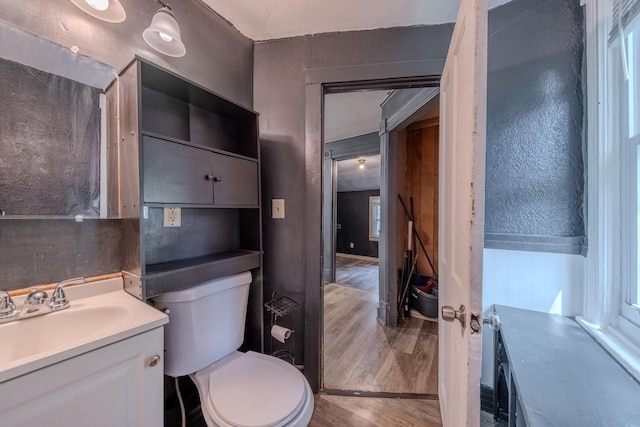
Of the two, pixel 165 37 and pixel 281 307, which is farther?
pixel 281 307

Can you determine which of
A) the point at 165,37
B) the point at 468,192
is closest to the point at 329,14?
the point at 165,37

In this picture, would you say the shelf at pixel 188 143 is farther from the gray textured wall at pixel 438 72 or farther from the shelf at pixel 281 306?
the shelf at pixel 281 306

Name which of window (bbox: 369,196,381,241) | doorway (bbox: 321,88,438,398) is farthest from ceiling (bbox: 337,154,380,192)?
doorway (bbox: 321,88,438,398)

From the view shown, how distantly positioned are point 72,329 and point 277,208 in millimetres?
1035

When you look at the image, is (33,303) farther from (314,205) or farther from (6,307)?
(314,205)

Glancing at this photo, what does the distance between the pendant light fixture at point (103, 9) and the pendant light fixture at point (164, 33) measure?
0.31 feet

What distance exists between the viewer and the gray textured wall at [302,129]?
1467 mm

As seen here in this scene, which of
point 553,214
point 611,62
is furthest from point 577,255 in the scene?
point 611,62

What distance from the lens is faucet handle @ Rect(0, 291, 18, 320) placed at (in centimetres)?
76

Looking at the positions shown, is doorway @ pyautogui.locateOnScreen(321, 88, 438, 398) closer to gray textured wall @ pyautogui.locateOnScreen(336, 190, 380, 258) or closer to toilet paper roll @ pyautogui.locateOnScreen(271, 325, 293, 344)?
toilet paper roll @ pyautogui.locateOnScreen(271, 325, 293, 344)

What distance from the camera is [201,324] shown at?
1.12 meters

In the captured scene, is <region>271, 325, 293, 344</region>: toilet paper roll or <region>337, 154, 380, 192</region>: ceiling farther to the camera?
<region>337, 154, 380, 192</region>: ceiling

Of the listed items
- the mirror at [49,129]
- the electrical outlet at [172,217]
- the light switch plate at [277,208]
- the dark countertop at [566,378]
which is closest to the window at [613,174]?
the dark countertop at [566,378]

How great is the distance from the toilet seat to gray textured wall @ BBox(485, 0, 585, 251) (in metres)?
1.18
